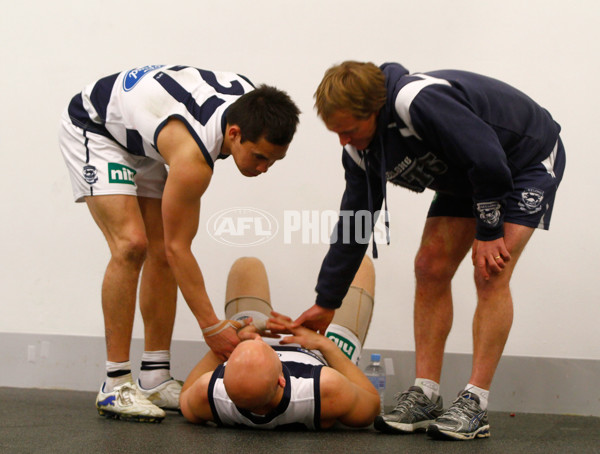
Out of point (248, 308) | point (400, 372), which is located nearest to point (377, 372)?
point (400, 372)

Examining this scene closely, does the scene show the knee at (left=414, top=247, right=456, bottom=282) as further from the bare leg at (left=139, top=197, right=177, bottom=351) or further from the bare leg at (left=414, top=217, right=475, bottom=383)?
the bare leg at (left=139, top=197, right=177, bottom=351)

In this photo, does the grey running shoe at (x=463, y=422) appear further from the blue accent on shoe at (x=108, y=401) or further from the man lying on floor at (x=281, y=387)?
the blue accent on shoe at (x=108, y=401)

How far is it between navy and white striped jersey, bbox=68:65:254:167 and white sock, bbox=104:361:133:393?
601 millimetres

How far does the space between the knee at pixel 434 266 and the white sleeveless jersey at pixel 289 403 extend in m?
0.38

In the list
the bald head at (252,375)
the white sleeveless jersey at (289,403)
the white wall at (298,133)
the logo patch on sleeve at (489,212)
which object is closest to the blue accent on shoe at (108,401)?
the white sleeveless jersey at (289,403)

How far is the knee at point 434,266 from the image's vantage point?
1720mm

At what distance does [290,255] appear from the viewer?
8.41 feet

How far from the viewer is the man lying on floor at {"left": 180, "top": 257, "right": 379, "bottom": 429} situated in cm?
140

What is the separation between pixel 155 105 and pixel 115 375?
762mm

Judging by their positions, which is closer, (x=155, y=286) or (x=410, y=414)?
(x=410, y=414)

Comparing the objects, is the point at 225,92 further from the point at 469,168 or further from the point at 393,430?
the point at 393,430

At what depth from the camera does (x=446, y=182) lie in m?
1.60

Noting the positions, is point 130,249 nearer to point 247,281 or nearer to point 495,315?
point 247,281

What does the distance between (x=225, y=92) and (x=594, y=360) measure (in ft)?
5.33
